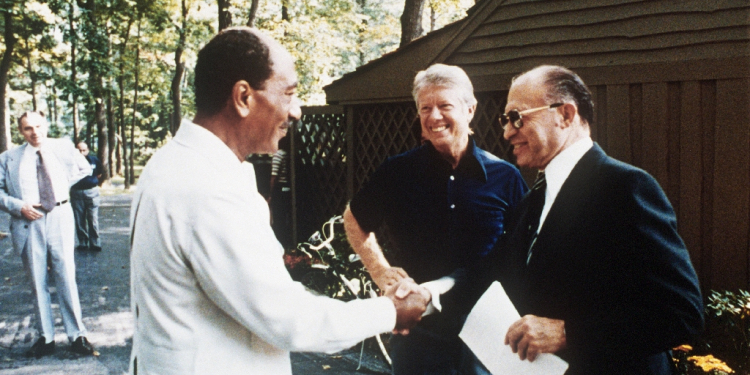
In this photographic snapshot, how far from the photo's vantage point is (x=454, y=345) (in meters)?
2.73

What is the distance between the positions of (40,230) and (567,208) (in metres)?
5.48

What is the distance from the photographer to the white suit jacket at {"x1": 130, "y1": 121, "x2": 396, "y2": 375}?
1.57 meters

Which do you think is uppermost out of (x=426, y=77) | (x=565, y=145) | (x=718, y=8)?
(x=718, y=8)

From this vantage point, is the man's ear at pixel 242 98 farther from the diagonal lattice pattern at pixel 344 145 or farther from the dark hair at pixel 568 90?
the diagonal lattice pattern at pixel 344 145

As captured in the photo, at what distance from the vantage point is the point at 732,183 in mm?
5141

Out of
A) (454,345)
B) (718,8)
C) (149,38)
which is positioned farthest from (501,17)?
(149,38)

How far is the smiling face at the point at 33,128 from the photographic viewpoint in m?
5.94

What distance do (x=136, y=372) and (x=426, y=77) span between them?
5.85 ft

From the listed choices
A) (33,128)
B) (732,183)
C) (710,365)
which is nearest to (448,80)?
(710,365)

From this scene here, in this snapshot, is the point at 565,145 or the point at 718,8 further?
the point at 718,8

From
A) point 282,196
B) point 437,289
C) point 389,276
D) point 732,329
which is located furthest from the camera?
point 282,196

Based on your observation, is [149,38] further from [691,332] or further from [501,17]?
[691,332]

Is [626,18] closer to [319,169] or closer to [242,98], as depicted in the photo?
[242,98]

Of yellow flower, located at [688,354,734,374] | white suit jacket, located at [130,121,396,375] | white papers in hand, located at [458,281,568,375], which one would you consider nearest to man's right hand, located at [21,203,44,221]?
white suit jacket, located at [130,121,396,375]
